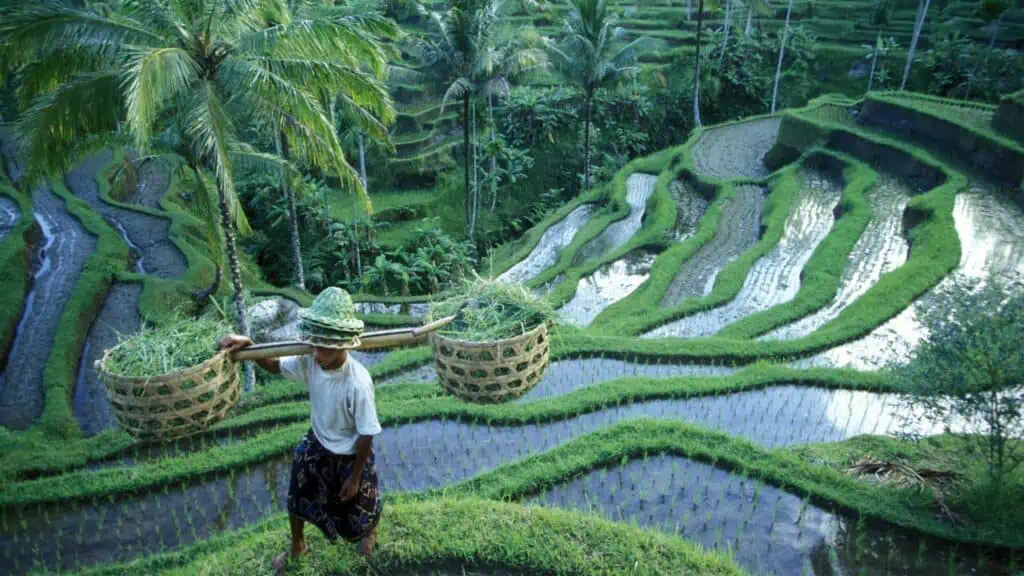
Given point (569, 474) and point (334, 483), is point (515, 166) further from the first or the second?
point (334, 483)

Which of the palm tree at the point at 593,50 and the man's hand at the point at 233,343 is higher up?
the palm tree at the point at 593,50

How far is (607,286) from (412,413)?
7349 millimetres

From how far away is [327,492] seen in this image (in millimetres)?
3980

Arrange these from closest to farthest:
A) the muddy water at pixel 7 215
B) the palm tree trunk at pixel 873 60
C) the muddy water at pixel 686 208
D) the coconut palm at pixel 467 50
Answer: the muddy water at pixel 7 215
the coconut palm at pixel 467 50
the muddy water at pixel 686 208
the palm tree trunk at pixel 873 60

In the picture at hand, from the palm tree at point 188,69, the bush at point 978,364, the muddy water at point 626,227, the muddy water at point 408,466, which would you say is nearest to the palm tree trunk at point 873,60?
the muddy water at point 626,227

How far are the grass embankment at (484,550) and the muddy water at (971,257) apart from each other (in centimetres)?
515

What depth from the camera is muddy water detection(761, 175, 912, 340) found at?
35.5ft

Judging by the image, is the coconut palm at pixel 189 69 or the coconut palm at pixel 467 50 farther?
the coconut palm at pixel 467 50

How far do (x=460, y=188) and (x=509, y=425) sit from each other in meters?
17.8

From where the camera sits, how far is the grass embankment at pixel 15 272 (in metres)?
11.2

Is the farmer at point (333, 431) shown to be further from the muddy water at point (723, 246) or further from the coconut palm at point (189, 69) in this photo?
the muddy water at point (723, 246)

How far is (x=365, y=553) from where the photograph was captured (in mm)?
4273

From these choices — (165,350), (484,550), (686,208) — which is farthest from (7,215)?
(686,208)

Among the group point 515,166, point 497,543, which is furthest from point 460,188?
point 497,543
